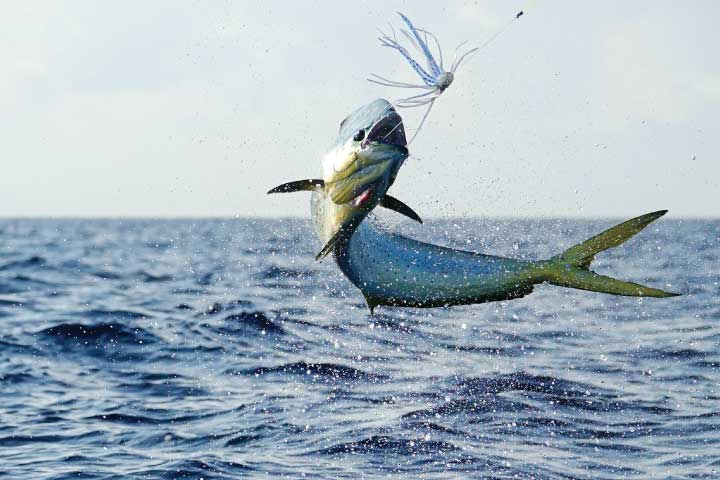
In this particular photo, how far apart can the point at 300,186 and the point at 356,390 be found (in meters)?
7.48

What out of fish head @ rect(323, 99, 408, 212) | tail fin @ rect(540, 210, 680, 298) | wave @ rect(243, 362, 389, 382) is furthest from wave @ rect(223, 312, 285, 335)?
fish head @ rect(323, 99, 408, 212)

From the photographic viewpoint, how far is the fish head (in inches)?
177

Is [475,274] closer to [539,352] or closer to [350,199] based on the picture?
[350,199]

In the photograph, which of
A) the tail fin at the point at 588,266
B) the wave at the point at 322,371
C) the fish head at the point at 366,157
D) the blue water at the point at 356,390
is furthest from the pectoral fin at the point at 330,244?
the wave at the point at 322,371

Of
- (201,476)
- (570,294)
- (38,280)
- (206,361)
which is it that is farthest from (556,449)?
(38,280)

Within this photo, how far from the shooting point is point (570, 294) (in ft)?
81.9

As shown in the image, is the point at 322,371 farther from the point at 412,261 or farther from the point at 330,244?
the point at 330,244

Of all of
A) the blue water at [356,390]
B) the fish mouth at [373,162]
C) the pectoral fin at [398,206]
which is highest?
the fish mouth at [373,162]

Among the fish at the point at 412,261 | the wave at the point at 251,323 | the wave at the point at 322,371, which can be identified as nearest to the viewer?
the fish at the point at 412,261

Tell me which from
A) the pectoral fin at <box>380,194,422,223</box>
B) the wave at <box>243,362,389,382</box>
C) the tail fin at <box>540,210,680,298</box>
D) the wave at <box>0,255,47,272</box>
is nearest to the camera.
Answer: the tail fin at <box>540,210,680,298</box>

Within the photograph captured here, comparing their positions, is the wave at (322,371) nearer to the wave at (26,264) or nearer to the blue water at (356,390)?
the blue water at (356,390)

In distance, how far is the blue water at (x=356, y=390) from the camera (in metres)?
9.54

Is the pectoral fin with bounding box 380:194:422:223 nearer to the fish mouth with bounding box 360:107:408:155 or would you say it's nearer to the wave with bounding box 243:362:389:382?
the fish mouth with bounding box 360:107:408:155

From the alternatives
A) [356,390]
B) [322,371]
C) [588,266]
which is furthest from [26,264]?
[588,266]
